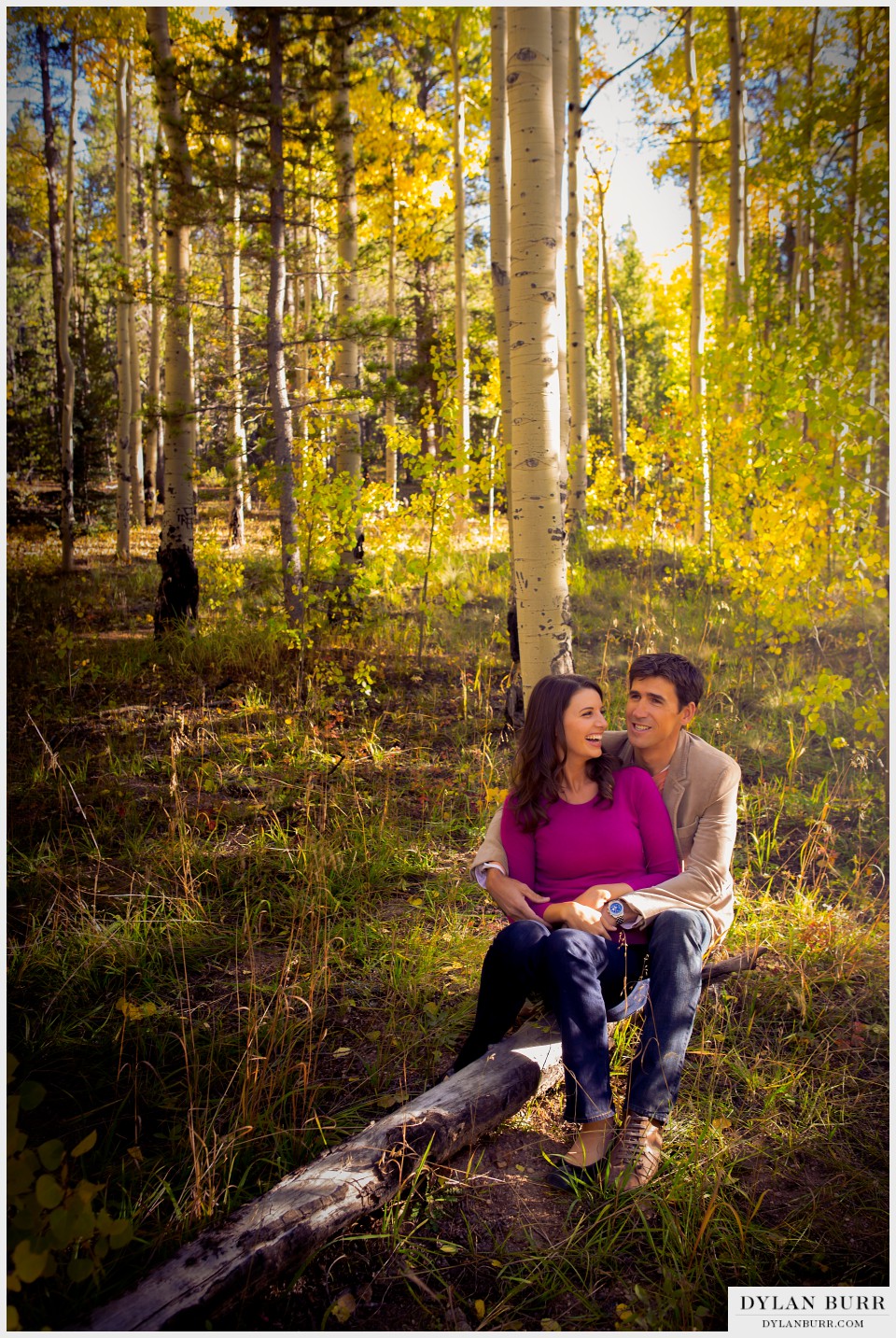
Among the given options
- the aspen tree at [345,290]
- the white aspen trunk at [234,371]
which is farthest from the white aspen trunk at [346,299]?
the white aspen trunk at [234,371]

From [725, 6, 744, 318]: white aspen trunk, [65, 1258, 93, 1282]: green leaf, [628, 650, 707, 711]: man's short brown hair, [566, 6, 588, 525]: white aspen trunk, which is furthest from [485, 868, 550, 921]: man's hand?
[725, 6, 744, 318]: white aspen trunk

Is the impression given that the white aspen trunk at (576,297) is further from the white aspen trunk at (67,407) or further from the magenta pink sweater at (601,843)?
the magenta pink sweater at (601,843)

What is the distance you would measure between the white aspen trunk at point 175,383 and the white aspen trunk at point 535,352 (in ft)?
9.64

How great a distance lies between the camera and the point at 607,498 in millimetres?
8781

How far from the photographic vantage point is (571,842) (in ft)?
7.30

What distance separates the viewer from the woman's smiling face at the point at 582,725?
2.23 metres

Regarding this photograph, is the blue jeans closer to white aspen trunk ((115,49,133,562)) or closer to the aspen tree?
the aspen tree

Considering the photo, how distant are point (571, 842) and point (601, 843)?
0.28ft

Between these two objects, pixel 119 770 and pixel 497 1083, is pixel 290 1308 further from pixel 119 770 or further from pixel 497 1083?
pixel 119 770

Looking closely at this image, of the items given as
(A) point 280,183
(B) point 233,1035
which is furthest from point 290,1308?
(A) point 280,183

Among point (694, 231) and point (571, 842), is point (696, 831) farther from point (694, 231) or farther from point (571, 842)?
point (694, 231)

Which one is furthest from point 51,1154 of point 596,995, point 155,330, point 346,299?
point 155,330

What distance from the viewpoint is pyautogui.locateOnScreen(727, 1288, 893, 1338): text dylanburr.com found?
1.58m

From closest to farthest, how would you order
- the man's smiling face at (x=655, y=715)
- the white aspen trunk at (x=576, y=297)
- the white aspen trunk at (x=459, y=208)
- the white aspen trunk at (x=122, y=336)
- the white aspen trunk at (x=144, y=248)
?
the man's smiling face at (x=655, y=715)
the white aspen trunk at (x=576, y=297)
the white aspen trunk at (x=122, y=336)
the white aspen trunk at (x=459, y=208)
the white aspen trunk at (x=144, y=248)
